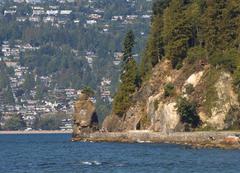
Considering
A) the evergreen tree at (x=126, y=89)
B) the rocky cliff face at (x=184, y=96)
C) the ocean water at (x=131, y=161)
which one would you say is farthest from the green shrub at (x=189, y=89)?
the evergreen tree at (x=126, y=89)

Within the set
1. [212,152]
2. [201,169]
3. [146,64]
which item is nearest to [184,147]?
[212,152]

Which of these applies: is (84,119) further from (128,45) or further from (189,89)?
(189,89)

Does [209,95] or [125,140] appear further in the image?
[125,140]

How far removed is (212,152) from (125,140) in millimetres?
41351

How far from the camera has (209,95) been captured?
471 ft

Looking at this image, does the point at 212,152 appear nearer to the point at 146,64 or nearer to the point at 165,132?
the point at 165,132

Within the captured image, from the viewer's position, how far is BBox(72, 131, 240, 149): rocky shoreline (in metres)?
128

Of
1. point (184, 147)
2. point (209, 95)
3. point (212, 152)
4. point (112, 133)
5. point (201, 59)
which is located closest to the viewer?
point (212, 152)

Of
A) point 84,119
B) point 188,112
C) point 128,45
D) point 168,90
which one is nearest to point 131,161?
point 188,112

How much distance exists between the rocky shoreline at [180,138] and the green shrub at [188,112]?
83.8 inches

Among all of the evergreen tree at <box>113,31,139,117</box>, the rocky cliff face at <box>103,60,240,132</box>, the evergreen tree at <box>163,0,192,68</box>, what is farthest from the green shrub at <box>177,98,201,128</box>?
the evergreen tree at <box>113,31,139,117</box>

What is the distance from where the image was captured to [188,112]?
5650 inches

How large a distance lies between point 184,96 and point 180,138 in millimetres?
7866

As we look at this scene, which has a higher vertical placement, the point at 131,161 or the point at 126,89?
the point at 126,89
